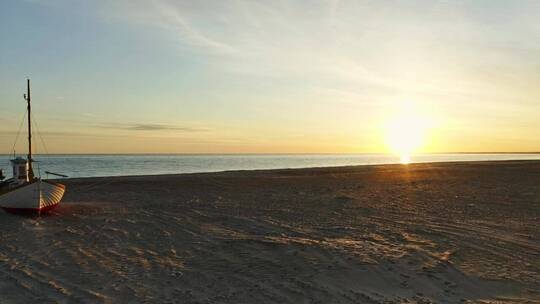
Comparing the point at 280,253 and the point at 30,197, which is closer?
the point at 280,253

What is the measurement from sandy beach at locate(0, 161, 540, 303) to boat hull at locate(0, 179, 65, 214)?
0.52 metres

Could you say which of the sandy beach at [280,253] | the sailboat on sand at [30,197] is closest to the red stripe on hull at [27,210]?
the sailboat on sand at [30,197]

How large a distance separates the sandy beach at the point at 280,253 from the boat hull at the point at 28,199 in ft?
1.70

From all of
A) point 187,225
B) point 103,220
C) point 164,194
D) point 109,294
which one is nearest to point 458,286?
point 109,294

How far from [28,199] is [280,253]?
1172 centimetres

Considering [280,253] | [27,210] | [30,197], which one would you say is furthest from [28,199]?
[280,253]

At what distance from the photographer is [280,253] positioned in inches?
437

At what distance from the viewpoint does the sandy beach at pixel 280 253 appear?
8312 mm

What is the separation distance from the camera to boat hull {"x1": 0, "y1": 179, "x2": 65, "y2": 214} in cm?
1775

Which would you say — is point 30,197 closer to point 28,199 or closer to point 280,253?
point 28,199

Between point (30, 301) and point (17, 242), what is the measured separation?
5.88 meters

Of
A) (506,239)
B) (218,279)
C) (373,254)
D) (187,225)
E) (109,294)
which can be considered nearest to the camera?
(109,294)

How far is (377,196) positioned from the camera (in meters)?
22.7

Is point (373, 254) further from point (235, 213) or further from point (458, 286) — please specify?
point (235, 213)
